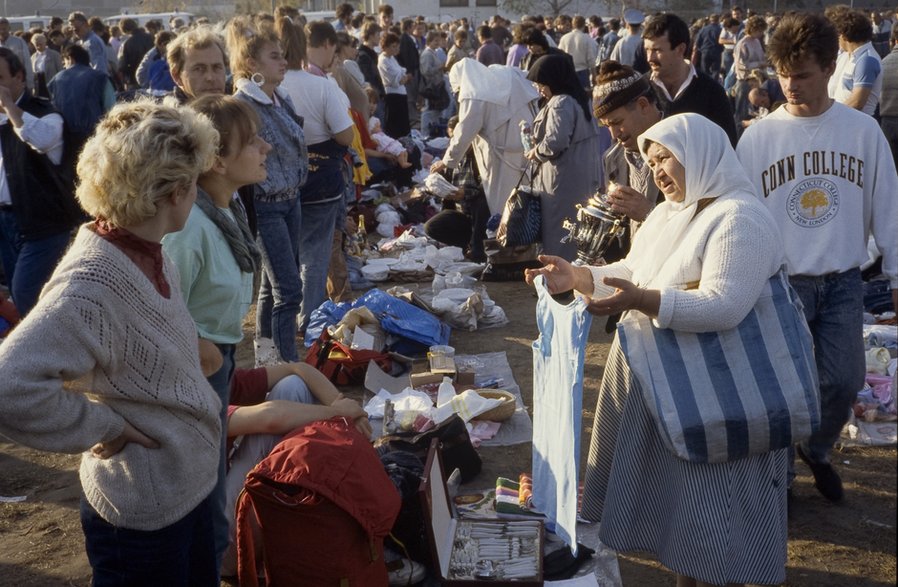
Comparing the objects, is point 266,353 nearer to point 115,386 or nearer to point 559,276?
point 559,276

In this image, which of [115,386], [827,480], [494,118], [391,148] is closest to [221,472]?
[115,386]

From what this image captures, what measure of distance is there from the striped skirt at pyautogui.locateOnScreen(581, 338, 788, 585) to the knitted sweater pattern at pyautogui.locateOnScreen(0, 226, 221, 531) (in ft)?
4.17

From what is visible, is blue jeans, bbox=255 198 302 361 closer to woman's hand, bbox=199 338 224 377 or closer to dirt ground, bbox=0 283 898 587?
dirt ground, bbox=0 283 898 587

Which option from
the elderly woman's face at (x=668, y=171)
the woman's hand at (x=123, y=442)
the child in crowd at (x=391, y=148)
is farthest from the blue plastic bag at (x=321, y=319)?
the child in crowd at (x=391, y=148)

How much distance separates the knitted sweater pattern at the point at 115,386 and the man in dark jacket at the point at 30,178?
→ 3.35 meters

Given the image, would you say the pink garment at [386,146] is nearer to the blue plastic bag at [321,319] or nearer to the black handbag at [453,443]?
the blue plastic bag at [321,319]

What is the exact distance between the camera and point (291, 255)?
5199 millimetres

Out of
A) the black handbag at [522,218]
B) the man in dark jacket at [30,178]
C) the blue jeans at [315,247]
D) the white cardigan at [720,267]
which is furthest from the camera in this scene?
the black handbag at [522,218]

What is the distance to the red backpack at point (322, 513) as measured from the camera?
3.13 meters

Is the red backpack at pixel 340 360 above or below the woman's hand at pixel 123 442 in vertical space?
below

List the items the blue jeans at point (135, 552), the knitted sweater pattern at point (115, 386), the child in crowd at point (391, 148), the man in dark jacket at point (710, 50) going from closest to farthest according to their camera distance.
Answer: the knitted sweater pattern at point (115, 386) → the blue jeans at point (135, 552) → the child in crowd at point (391, 148) → the man in dark jacket at point (710, 50)

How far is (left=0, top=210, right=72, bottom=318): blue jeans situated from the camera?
5605mm

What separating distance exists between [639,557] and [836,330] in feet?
3.96

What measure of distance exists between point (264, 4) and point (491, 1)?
13.9m
